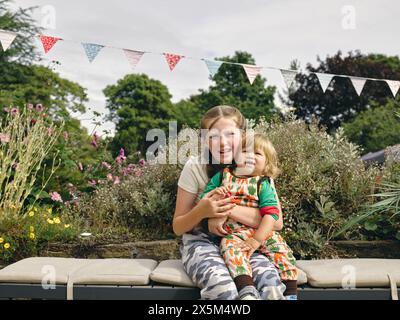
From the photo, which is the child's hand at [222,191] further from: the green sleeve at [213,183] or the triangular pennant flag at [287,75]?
the triangular pennant flag at [287,75]

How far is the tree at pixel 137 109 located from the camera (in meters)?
23.3

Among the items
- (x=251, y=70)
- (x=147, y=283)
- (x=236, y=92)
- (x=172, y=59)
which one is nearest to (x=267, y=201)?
(x=147, y=283)

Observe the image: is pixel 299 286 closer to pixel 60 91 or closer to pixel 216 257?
pixel 216 257

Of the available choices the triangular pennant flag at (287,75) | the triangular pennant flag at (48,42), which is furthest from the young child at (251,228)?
the triangular pennant flag at (48,42)

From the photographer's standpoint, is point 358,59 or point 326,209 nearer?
point 326,209

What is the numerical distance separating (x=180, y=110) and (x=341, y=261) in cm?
2317

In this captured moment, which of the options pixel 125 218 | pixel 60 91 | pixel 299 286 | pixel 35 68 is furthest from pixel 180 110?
pixel 299 286

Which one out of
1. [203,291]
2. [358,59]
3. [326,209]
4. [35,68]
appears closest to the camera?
[203,291]

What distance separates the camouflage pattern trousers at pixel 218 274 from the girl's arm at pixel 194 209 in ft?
0.52

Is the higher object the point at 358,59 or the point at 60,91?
the point at 358,59

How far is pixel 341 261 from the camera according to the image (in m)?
3.21

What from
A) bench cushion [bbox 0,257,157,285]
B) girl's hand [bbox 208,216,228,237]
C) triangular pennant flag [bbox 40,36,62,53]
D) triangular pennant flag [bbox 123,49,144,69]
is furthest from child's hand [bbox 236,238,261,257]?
triangular pennant flag [bbox 40,36,62,53]

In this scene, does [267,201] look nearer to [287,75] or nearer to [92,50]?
[92,50]
